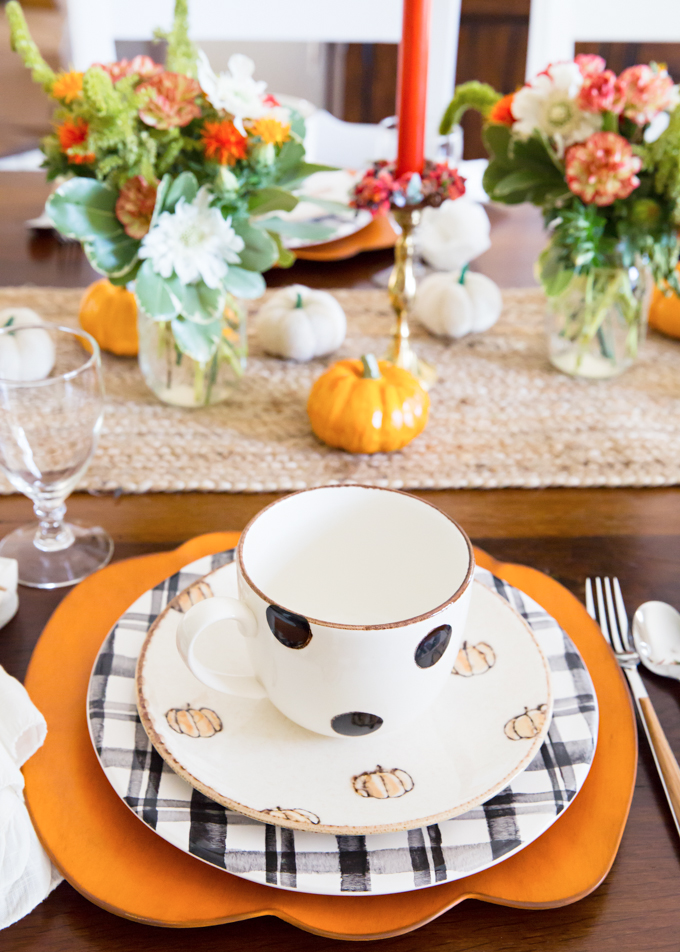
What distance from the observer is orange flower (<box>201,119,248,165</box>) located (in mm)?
733

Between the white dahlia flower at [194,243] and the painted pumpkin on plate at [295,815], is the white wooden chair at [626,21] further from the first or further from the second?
the painted pumpkin on plate at [295,815]

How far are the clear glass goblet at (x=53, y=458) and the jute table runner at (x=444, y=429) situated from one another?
0.09 metres

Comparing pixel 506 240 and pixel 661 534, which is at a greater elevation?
pixel 506 240

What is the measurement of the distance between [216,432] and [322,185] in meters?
0.61

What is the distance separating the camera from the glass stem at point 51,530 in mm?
662

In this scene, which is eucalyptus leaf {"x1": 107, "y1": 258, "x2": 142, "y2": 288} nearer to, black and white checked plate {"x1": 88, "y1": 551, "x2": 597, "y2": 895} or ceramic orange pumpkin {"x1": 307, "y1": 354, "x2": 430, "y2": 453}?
ceramic orange pumpkin {"x1": 307, "y1": 354, "x2": 430, "y2": 453}

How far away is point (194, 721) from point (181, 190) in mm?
497

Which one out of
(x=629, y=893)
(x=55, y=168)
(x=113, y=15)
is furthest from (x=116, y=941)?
(x=113, y=15)

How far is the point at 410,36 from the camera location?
82cm

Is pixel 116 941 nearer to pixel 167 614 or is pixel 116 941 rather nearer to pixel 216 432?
pixel 167 614

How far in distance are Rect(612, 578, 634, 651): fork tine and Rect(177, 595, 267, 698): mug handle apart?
0.26 m

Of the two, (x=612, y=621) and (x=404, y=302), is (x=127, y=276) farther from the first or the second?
(x=612, y=621)

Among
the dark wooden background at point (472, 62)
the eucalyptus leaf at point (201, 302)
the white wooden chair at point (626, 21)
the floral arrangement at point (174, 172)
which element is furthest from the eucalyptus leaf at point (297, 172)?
the white wooden chair at point (626, 21)

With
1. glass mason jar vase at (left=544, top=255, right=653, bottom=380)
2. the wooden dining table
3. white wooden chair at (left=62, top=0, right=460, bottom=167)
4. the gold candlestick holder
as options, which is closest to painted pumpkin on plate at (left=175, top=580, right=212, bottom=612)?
the wooden dining table
